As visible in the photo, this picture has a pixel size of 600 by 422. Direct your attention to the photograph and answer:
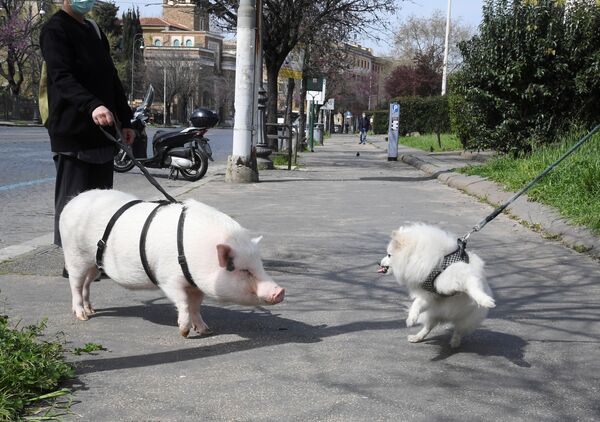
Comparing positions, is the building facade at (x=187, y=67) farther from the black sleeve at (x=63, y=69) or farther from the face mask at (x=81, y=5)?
the black sleeve at (x=63, y=69)

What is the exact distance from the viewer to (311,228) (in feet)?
27.9

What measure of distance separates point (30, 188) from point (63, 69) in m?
7.49

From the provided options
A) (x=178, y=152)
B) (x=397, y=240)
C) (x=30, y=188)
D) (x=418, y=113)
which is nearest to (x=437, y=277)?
(x=397, y=240)

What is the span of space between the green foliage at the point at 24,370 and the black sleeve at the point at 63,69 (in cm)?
172

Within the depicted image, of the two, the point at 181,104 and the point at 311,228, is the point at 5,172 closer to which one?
the point at 311,228

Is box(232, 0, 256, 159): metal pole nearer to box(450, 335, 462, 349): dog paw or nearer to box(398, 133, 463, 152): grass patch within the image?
box(450, 335, 462, 349): dog paw

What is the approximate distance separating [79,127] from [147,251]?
146cm

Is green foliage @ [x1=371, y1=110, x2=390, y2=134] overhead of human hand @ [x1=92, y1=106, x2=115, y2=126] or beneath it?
beneath

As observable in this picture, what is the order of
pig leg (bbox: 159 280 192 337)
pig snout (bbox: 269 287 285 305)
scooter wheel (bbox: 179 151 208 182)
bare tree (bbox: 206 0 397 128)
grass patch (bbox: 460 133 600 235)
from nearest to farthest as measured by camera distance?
pig snout (bbox: 269 287 285 305) → pig leg (bbox: 159 280 192 337) → grass patch (bbox: 460 133 600 235) → scooter wheel (bbox: 179 151 208 182) → bare tree (bbox: 206 0 397 128)

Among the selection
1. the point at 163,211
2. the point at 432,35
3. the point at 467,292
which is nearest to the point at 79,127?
the point at 163,211

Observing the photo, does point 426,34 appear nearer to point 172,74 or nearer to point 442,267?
point 172,74

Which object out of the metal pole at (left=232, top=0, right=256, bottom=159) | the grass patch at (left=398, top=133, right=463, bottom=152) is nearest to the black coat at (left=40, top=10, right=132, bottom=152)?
the metal pole at (left=232, top=0, right=256, bottom=159)

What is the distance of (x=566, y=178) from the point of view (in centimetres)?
1036

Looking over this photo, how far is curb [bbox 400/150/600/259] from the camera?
745cm
